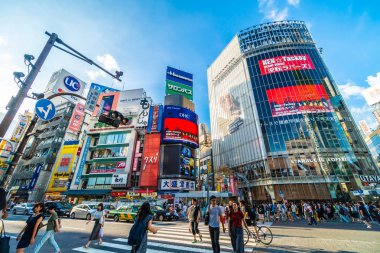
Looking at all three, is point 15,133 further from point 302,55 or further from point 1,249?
point 302,55

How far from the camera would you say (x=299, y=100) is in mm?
37688

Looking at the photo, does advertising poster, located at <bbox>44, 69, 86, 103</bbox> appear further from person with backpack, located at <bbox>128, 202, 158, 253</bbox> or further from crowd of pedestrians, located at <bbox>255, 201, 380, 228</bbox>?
crowd of pedestrians, located at <bbox>255, 201, 380, 228</bbox>

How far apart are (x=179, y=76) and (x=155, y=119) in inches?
526

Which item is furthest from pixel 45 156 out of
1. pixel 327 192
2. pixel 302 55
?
pixel 302 55

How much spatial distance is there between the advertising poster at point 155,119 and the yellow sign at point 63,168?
1952 centimetres

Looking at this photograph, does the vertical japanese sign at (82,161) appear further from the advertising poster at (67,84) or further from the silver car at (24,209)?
the advertising poster at (67,84)

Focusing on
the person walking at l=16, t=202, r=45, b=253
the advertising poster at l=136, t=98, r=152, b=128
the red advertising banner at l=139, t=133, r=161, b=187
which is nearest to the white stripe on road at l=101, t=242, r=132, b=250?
the person walking at l=16, t=202, r=45, b=253

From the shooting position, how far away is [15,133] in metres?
50.5

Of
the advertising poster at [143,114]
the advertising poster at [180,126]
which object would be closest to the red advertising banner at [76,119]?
the advertising poster at [143,114]

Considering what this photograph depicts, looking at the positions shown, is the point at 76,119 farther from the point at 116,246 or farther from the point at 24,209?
the point at 116,246

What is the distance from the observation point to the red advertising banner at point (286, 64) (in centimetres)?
4159

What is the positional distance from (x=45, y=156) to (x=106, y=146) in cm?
1650

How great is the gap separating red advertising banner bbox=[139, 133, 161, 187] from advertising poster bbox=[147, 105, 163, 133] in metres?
1.35

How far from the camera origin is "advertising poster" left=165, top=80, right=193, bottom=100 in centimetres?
4065
